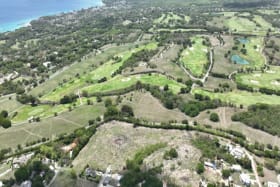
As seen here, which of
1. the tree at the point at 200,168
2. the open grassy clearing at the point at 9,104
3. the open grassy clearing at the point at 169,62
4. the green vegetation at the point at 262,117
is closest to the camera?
the tree at the point at 200,168

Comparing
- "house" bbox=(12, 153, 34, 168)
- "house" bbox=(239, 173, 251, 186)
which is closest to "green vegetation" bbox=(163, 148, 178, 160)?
"house" bbox=(239, 173, 251, 186)

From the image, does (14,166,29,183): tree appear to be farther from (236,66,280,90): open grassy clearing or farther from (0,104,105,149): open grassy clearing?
(236,66,280,90): open grassy clearing

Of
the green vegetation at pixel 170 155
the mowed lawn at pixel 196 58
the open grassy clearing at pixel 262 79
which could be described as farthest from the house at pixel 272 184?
the mowed lawn at pixel 196 58

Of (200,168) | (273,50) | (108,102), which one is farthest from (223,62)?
(200,168)

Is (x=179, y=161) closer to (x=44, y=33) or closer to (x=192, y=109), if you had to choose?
(x=192, y=109)

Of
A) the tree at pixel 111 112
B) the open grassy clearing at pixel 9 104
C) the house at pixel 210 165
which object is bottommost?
the open grassy clearing at pixel 9 104

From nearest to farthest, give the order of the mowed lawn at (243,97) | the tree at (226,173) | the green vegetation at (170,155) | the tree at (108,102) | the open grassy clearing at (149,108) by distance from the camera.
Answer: the tree at (226,173) → the green vegetation at (170,155) → the open grassy clearing at (149,108) → the tree at (108,102) → the mowed lawn at (243,97)

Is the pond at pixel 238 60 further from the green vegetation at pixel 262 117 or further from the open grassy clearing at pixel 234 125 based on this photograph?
the open grassy clearing at pixel 234 125

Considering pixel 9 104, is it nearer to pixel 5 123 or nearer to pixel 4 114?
pixel 4 114
